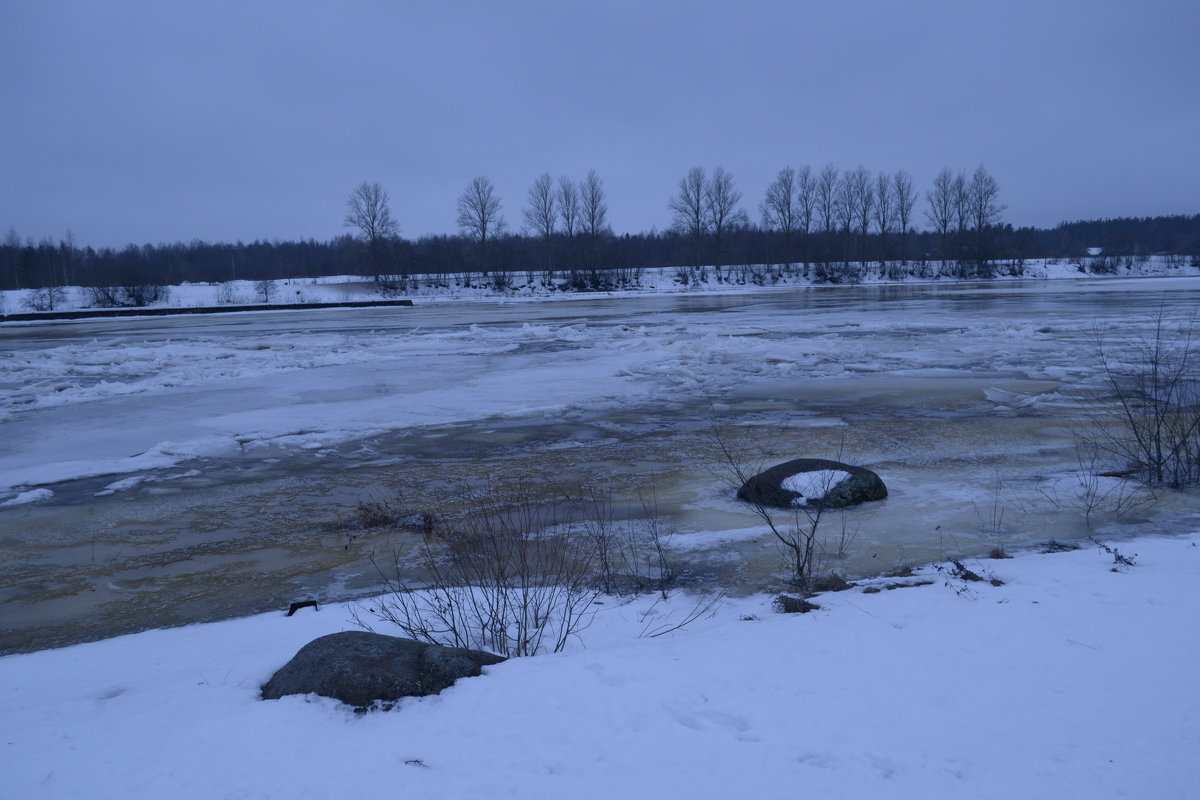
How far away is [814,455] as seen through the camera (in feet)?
31.0

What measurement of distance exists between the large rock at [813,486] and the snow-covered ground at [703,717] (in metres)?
2.71

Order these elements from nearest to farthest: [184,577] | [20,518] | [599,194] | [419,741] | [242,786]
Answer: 1. [242,786]
2. [419,741]
3. [184,577]
4. [20,518]
5. [599,194]

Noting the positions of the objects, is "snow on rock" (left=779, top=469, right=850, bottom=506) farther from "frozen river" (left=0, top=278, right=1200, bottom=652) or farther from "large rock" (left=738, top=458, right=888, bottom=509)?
"frozen river" (left=0, top=278, right=1200, bottom=652)

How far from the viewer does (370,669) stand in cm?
366

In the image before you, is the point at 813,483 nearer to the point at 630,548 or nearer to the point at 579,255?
the point at 630,548

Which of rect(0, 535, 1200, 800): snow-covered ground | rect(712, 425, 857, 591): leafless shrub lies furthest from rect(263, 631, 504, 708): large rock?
rect(712, 425, 857, 591): leafless shrub

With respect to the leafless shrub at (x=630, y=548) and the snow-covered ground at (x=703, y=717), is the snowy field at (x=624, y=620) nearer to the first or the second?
the snow-covered ground at (x=703, y=717)

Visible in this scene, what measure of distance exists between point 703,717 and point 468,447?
7.43m

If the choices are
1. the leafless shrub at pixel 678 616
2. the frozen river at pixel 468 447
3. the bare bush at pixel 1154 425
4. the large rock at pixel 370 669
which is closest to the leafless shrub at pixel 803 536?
the frozen river at pixel 468 447

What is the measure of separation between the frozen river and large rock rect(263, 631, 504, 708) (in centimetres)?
185

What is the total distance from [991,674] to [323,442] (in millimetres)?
9083

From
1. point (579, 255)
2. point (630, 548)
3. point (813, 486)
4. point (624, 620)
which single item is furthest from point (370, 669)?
point (579, 255)

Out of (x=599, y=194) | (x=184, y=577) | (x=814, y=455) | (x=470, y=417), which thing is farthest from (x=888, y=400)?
(x=599, y=194)

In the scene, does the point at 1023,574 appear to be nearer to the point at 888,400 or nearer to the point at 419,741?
the point at 419,741
